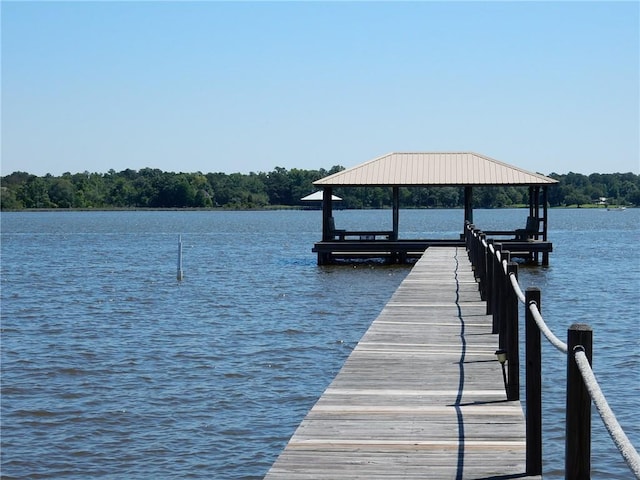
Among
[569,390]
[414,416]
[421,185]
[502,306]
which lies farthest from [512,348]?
[421,185]

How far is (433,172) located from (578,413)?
114 feet

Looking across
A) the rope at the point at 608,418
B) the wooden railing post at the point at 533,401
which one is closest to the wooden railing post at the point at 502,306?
the wooden railing post at the point at 533,401

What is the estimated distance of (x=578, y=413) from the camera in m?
4.21

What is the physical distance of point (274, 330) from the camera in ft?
65.6

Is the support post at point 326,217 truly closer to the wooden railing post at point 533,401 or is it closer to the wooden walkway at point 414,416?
the wooden walkway at point 414,416

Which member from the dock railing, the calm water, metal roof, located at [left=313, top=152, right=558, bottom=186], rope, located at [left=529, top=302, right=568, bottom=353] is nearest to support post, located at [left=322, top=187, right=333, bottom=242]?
metal roof, located at [left=313, top=152, right=558, bottom=186]

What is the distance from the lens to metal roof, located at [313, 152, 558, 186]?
36906 mm

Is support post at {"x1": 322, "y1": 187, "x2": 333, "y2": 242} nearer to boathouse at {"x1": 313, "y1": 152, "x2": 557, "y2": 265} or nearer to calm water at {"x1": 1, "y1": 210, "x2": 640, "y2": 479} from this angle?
boathouse at {"x1": 313, "y1": 152, "x2": 557, "y2": 265}

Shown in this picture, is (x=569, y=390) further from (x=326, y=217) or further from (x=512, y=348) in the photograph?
(x=326, y=217)

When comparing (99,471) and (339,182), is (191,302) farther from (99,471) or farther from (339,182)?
(99,471)

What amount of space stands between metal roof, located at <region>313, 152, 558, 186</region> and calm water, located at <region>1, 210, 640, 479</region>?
371cm

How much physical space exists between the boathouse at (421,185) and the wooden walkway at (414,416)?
22671 millimetres

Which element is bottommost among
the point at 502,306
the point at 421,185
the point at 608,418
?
the point at 502,306

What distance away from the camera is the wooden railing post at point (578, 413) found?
4.17 meters
